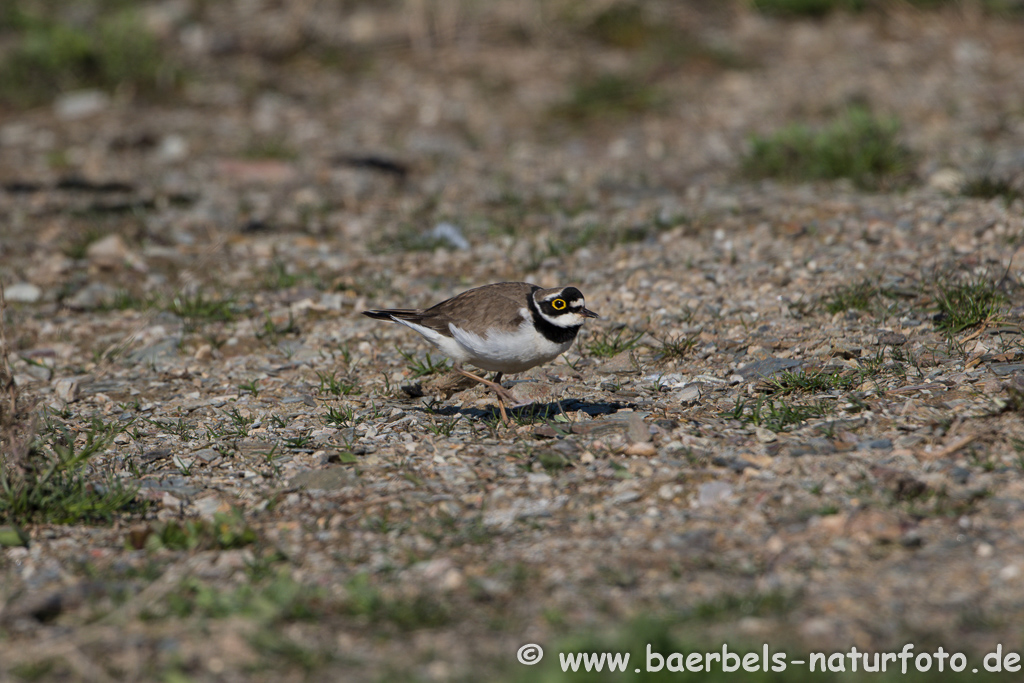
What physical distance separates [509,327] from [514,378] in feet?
4.19

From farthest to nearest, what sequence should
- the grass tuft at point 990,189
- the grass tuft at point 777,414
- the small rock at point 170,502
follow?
the grass tuft at point 990,189 → the grass tuft at point 777,414 → the small rock at point 170,502

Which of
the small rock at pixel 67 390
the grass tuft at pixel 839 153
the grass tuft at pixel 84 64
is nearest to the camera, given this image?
the small rock at pixel 67 390

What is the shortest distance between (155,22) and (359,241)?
678cm

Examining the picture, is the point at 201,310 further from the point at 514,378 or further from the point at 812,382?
the point at 812,382

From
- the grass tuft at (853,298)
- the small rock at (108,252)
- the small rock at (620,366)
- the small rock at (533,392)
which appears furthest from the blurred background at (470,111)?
the small rock at (533,392)

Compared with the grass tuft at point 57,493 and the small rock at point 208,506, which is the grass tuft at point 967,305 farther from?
the grass tuft at point 57,493

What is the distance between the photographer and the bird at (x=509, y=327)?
18.3 feet

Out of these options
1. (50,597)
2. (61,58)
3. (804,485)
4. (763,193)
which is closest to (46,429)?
(50,597)

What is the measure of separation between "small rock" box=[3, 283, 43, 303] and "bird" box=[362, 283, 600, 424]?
3998 millimetres

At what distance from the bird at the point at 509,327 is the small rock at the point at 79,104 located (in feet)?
27.0

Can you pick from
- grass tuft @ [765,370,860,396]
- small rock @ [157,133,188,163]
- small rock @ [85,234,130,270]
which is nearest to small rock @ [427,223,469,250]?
small rock @ [85,234,130,270]

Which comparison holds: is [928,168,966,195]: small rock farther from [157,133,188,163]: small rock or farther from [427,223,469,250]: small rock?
[157,133,188,163]: small rock

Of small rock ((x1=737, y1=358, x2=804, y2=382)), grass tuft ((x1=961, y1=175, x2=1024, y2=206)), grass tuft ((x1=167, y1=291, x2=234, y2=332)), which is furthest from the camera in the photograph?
grass tuft ((x1=961, y1=175, x2=1024, y2=206))

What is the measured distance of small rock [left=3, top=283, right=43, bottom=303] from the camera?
8.17m
